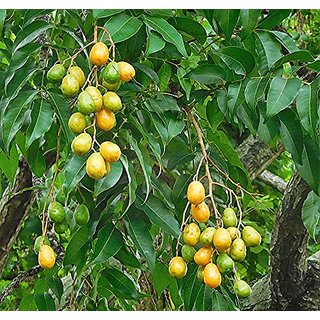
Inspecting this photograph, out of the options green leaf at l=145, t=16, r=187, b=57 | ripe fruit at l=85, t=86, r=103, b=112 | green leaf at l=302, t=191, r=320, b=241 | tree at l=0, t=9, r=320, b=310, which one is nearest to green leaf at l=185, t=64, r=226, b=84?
tree at l=0, t=9, r=320, b=310

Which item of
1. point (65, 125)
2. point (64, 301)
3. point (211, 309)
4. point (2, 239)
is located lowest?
point (64, 301)

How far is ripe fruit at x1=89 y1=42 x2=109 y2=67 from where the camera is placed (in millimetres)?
810

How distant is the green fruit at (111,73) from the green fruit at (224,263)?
0.89 feet

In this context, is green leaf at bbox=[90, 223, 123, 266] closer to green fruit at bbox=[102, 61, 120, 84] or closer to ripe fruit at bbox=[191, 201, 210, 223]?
ripe fruit at bbox=[191, 201, 210, 223]

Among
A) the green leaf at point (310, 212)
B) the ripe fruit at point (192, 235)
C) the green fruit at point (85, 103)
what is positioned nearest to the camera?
the green fruit at point (85, 103)

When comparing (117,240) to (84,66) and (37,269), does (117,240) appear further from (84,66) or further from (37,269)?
(37,269)

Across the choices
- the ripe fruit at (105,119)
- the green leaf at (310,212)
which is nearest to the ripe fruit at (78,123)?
the ripe fruit at (105,119)

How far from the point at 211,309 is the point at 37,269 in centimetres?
65

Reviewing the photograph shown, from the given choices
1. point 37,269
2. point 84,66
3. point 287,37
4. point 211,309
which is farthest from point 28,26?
point 37,269

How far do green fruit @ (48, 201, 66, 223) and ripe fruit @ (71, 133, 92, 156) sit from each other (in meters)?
0.19

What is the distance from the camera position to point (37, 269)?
5.13 ft

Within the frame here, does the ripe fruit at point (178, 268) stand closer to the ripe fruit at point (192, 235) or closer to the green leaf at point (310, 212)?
the ripe fruit at point (192, 235)

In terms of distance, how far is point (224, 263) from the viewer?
33.8 inches

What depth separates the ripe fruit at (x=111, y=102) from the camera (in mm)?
812
